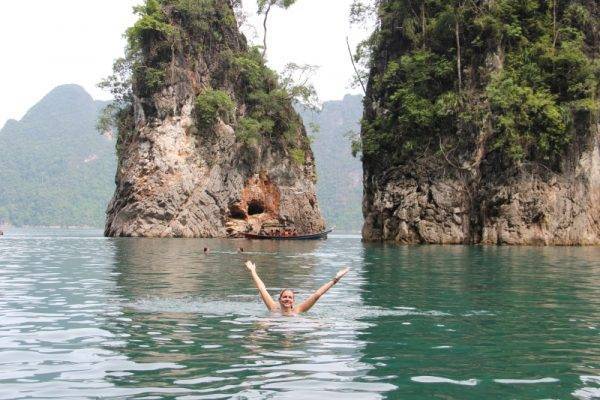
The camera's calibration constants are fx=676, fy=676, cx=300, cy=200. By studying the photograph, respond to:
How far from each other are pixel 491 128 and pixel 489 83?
298cm

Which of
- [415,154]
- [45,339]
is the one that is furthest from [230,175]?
[45,339]

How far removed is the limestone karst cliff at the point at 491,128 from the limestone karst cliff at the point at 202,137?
52.9 feet

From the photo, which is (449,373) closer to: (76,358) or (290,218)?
(76,358)

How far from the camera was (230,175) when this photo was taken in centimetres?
6178

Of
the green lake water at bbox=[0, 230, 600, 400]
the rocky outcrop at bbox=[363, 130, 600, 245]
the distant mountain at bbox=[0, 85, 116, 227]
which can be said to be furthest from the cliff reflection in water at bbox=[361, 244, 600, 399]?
the distant mountain at bbox=[0, 85, 116, 227]

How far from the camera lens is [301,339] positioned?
968cm

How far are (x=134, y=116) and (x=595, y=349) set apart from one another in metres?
58.0

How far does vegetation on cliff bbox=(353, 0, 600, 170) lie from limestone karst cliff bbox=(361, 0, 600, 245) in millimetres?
77

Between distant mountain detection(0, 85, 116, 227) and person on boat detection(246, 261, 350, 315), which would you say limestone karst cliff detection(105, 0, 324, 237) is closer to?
person on boat detection(246, 261, 350, 315)

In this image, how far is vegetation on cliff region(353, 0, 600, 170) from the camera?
42688 millimetres

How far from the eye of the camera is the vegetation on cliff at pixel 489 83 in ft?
140

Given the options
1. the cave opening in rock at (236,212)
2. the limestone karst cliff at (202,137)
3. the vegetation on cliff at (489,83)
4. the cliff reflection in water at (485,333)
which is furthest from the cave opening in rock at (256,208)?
the cliff reflection in water at (485,333)

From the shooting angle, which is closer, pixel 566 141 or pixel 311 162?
pixel 566 141

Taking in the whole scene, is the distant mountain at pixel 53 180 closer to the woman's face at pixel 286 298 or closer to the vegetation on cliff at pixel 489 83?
the vegetation on cliff at pixel 489 83
